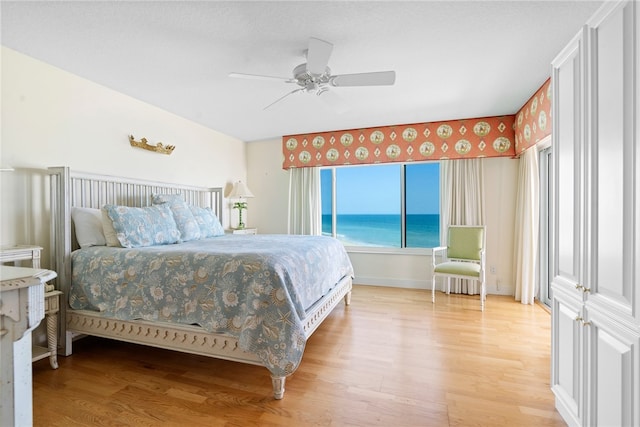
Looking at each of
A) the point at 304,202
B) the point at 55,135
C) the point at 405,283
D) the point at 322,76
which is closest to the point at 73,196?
the point at 55,135

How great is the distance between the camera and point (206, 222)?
3561mm

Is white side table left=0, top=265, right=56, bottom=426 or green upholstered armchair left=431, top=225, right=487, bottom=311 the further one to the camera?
green upholstered armchair left=431, top=225, right=487, bottom=311

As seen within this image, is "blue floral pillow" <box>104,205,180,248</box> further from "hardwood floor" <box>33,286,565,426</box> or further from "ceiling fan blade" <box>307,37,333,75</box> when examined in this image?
"ceiling fan blade" <box>307,37,333,75</box>

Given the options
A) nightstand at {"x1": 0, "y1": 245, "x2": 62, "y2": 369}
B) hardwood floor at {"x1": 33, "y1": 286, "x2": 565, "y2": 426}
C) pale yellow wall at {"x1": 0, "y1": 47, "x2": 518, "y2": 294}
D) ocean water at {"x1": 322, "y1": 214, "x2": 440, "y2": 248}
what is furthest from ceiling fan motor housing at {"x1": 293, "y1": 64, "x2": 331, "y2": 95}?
ocean water at {"x1": 322, "y1": 214, "x2": 440, "y2": 248}

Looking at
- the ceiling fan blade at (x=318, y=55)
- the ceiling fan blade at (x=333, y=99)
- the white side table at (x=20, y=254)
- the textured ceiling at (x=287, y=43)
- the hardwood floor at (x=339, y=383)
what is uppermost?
the textured ceiling at (x=287, y=43)

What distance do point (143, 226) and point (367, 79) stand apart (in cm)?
230

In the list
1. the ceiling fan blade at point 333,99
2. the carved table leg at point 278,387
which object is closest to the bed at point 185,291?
the carved table leg at point 278,387

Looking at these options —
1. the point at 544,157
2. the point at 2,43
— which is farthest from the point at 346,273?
the point at 2,43

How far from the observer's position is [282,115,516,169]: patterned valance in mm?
4016

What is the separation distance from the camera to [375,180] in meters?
6.18

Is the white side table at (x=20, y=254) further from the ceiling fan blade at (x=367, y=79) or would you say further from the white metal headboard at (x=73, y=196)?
the ceiling fan blade at (x=367, y=79)

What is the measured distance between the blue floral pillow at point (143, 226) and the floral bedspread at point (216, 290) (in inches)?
6.6

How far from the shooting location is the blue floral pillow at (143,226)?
248cm

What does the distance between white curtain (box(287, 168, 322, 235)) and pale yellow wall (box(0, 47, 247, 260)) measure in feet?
6.18
